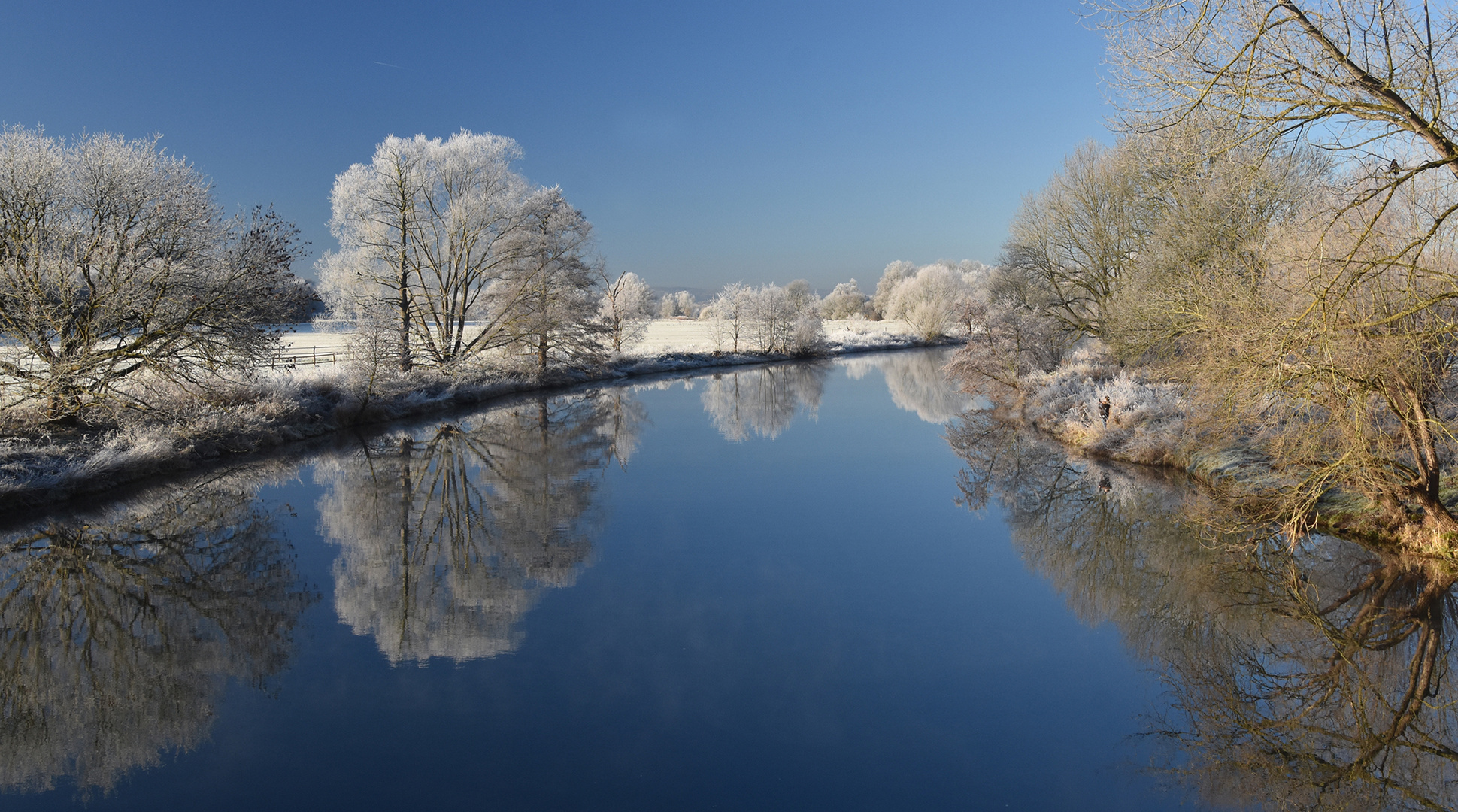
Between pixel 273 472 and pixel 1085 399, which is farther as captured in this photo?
pixel 1085 399

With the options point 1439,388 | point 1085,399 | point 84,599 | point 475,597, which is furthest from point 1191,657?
point 1085,399

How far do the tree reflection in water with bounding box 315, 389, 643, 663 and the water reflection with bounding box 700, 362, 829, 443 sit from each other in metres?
3.29

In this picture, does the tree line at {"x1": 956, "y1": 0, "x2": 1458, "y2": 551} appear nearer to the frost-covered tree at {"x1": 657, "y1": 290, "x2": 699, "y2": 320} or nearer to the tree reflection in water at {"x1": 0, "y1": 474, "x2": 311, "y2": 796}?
the tree reflection in water at {"x1": 0, "y1": 474, "x2": 311, "y2": 796}

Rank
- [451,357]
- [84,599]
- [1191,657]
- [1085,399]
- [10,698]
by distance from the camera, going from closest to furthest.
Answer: [10,698], [1191,657], [84,599], [1085,399], [451,357]

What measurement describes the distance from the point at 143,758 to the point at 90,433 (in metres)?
9.92

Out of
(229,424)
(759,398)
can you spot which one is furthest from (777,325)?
(229,424)

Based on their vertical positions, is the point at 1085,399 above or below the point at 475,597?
above

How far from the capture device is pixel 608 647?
19.2 feet

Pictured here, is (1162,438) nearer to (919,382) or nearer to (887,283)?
(919,382)

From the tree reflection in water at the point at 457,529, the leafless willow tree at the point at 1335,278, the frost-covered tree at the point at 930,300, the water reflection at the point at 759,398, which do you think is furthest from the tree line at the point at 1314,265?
the frost-covered tree at the point at 930,300

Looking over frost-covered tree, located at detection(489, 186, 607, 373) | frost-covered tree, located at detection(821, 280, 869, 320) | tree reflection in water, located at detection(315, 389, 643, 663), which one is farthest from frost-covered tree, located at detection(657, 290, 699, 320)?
tree reflection in water, located at detection(315, 389, 643, 663)

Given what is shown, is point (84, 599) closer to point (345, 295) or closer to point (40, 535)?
point (40, 535)

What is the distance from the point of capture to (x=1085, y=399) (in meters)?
16.1

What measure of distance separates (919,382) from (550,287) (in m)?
14.6
